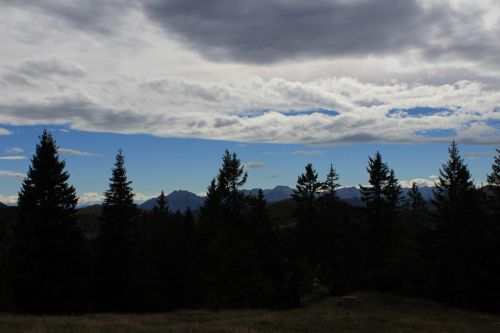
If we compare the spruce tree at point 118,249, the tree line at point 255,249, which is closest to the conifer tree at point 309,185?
the tree line at point 255,249

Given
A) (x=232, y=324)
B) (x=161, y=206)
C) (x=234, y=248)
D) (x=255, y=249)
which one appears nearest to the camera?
(x=232, y=324)

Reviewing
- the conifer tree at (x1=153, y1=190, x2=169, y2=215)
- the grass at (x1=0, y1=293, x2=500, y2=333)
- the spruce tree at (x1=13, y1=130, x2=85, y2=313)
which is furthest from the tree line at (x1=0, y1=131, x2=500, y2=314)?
the conifer tree at (x1=153, y1=190, x2=169, y2=215)

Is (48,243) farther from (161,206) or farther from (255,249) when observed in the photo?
(161,206)

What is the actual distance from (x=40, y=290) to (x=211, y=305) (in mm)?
16146

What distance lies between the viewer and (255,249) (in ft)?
157

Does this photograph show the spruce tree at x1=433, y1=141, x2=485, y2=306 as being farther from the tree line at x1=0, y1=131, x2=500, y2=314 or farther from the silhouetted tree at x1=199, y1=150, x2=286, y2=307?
the silhouetted tree at x1=199, y1=150, x2=286, y2=307

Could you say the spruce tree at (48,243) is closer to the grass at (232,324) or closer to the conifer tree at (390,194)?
the grass at (232,324)

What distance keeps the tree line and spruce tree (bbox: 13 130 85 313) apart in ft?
0.25

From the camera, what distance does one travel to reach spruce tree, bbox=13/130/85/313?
3300cm

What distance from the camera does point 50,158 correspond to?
35812 mm

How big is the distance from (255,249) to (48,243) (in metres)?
21.0

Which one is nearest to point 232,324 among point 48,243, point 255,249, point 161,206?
point 48,243

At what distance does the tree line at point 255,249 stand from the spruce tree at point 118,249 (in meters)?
0.09

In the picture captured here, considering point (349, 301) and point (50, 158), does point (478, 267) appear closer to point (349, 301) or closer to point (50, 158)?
point (349, 301)
